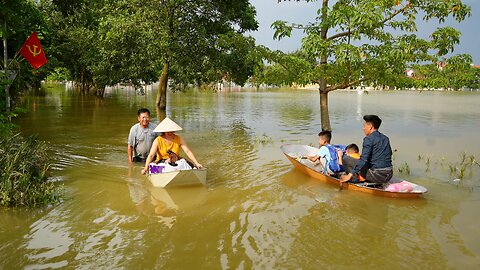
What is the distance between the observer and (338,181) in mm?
8281

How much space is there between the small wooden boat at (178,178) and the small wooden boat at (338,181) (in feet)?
8.33

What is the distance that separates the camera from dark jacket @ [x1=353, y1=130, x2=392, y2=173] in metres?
7.62

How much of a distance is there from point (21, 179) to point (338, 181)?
585cm

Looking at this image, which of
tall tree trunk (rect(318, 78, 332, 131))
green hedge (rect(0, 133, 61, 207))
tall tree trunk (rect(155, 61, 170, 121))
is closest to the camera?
green hedge (rect(0, 133, 61, 207))

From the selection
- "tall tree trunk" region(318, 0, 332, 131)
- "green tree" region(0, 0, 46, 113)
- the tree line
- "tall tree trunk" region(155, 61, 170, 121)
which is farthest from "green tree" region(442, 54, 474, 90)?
"tall tree trunk" region(155, 61, 170, 121)

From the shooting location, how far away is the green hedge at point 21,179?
6508 mm

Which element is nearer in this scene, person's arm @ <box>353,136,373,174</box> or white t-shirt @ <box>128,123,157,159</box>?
person's arm @ <box>353,136,373,174</box>

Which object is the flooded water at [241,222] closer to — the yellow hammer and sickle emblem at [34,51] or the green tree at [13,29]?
the green tree at [13,29]

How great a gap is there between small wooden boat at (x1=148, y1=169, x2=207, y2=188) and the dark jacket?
3097mm

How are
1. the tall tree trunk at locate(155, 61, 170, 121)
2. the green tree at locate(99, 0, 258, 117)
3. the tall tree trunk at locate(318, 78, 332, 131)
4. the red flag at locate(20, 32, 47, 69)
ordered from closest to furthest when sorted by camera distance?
the red flag at locate(20, 32, 47, 69) → the tall tree trunk at locate(318, 78, 332, 131) → the green tree at locate(99, 0, 258, 117) → the tall tree trunk at locate(155, 61, 170, 121)

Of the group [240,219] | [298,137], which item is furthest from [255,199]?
[298,137]

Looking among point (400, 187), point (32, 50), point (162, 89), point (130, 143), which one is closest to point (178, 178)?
point (130, 143)

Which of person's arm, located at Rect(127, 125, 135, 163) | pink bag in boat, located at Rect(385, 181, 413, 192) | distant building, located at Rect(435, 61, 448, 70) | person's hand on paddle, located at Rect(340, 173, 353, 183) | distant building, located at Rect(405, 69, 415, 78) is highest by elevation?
distant building, located at Rect(435, 61, 448, 70)

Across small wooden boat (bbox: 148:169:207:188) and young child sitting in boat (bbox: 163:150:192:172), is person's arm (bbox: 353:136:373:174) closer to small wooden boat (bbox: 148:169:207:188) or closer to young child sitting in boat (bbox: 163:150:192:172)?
small wooden boat (bbox: 148:169:207:188)
